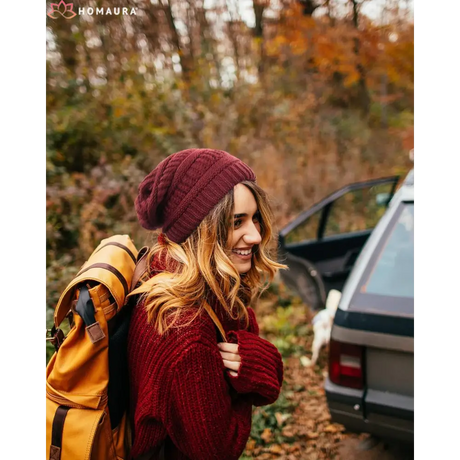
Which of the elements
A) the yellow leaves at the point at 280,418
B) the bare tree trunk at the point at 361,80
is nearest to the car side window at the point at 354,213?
the bare tree trunk at the point at 361,80

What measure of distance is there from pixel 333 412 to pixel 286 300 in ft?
9.92

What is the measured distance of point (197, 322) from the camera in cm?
131

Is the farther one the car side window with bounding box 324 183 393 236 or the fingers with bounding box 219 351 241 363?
the car side window with bounding box 324 183 393 236

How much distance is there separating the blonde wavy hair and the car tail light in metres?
1.16

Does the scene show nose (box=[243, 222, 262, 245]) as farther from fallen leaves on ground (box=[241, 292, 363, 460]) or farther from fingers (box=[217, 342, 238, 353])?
fallen leaves on ground (box=[241, 292, 363, 460])

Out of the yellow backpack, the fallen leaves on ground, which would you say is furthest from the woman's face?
the fallen leaves on ground

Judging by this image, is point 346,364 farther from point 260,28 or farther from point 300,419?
point 260,28

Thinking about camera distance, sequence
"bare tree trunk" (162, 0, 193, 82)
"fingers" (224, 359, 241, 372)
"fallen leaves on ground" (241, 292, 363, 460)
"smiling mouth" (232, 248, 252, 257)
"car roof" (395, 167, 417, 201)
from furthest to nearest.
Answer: "bare tree trunk" (162, 0, 193, 82)
"fallen leaves on ground" (241, 292, 363, 460)
"car roof" (395, 167, 417, 201)
"smiling mouth" (232, 248, 252, 257)
"fingers" (224, 359, 241, 372)

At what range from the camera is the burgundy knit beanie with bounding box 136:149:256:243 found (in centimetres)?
138

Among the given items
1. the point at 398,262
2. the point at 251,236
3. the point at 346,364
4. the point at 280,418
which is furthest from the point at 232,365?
the point at 280,418

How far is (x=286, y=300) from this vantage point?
5508mm

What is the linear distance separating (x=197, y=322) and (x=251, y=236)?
36 cm

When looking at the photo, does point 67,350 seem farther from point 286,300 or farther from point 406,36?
point 406,36
